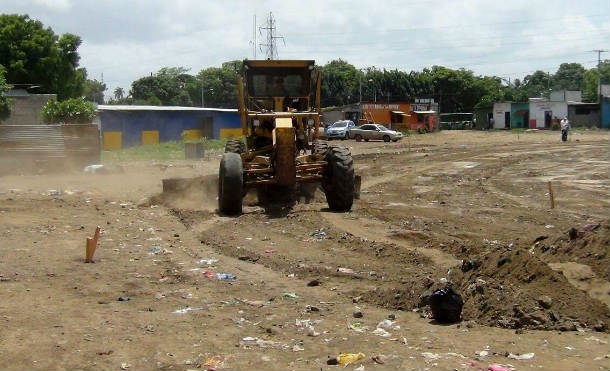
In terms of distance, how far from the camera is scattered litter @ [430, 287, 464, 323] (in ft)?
22.2

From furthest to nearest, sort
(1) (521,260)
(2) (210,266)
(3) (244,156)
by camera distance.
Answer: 1. (3) (244,156)
2. (2) (210,266)
3. (1) (521,260)

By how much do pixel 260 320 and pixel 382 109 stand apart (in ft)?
193

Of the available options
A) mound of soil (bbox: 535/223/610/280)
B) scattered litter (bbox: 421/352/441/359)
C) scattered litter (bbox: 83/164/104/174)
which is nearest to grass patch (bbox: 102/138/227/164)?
scattered litter (bbox: 83/164/104/174)

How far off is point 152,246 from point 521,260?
5.62 m

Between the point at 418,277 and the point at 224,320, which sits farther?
the point at 418,277

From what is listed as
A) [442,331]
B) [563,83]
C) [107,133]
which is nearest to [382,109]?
[107,133]

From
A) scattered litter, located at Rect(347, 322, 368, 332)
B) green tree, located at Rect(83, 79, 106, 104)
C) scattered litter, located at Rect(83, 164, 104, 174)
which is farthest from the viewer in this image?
green tree, located at Rect(83, 79, 106, 104)

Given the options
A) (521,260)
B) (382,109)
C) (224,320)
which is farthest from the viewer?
(382,109)

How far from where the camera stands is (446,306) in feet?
22.2

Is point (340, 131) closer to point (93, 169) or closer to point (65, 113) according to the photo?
point (65, 113)

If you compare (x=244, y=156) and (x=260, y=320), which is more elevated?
(x=244, y=156)

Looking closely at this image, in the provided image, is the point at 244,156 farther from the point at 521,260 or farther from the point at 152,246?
the point at 521,260

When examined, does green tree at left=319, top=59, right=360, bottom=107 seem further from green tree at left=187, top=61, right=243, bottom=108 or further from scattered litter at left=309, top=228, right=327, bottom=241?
scattered litter at left=309, top=228, right=327, bottom=241

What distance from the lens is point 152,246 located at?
36.2 ft
